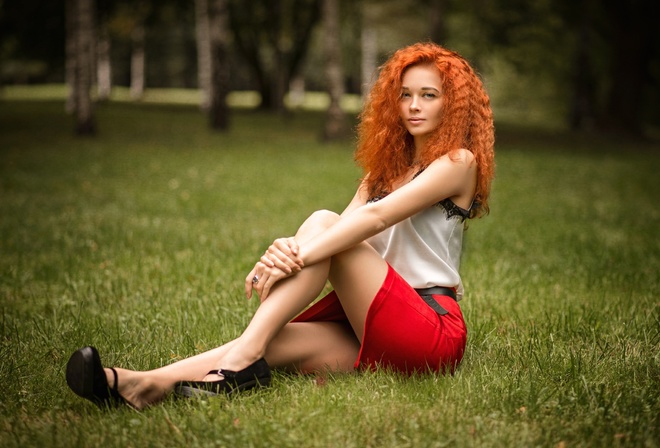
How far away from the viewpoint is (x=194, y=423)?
2994 mm

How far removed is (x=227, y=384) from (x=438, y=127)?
5.33 feet

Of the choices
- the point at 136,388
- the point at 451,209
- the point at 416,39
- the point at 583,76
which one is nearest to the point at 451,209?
the point at 451,209

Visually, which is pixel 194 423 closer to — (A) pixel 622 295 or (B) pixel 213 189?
(A) pixel 622 295

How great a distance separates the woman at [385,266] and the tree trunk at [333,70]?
15.4 m

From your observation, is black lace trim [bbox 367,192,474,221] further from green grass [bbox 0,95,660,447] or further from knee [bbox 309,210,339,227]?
green grass [bbox 0,95,660,447]

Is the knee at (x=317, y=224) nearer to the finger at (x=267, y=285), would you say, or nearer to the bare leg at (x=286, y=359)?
the finger at (x=267, y=285)

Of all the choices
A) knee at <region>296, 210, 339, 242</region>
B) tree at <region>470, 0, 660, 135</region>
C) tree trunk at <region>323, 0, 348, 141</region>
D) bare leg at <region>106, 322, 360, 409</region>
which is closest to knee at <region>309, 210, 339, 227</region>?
knee at <region>296, 210, 339, 242</region>

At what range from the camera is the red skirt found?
11.2 ft

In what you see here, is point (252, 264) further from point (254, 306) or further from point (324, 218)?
point (324, 218)

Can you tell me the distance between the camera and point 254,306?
5.17 meters

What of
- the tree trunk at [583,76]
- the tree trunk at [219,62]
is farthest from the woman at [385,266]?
the tree trunk at [583,76]

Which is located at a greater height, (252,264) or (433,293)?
(433,293)

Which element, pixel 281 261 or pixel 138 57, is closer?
pixel 281 261

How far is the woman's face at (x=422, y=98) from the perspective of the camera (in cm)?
381
